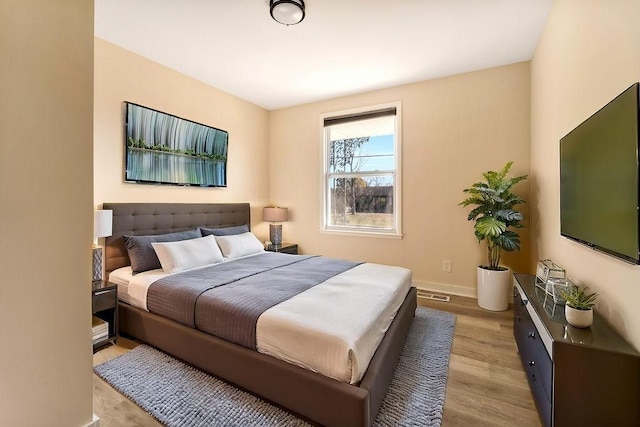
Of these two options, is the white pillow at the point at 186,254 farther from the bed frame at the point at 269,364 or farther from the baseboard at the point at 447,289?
the baseboard at the point at 447,289

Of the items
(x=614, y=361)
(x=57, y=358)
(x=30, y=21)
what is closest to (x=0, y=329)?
(x=57, y=358)

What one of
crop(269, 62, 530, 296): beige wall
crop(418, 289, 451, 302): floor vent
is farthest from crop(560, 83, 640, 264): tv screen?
crop(418, 289, 451, 302): floor vent

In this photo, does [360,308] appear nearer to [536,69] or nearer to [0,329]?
[0,329]

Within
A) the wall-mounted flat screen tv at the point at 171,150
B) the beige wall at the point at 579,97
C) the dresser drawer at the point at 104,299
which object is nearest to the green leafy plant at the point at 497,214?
the beige wall at the point at 579,97

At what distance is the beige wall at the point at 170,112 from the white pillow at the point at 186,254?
2.53 feet

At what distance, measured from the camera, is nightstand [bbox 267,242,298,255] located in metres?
4.25

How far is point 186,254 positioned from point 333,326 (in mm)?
1874

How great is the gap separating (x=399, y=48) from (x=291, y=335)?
2.88m

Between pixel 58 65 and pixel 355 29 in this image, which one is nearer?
pixel 58 65

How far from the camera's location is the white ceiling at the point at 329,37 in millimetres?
2332

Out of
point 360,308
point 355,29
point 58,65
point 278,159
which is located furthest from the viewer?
point 278,159

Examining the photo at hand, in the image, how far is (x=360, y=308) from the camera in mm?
1850

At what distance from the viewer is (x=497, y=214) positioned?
9.70 ft

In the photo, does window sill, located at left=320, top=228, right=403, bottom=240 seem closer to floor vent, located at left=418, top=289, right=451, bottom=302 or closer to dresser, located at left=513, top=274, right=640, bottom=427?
floor vent, located at left=418, top=289, right=451, bottom=302
